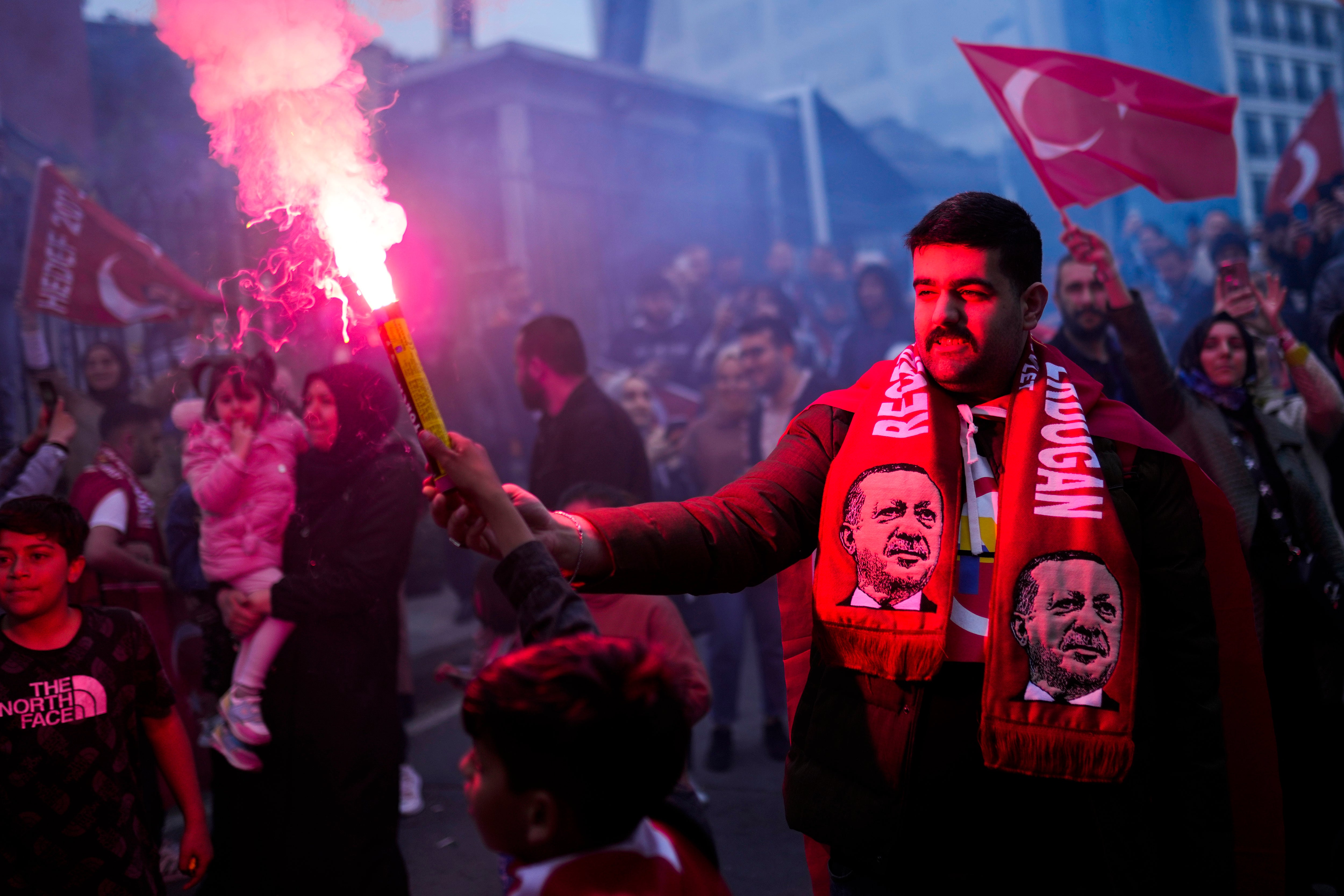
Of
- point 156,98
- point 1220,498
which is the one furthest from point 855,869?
point 156,98

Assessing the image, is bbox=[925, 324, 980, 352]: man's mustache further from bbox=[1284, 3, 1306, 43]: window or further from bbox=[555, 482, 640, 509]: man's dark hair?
bbox=[1284, 3, 1306, 43]: window

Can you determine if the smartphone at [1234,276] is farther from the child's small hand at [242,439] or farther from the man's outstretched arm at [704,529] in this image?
the child's small hand at [242,439]

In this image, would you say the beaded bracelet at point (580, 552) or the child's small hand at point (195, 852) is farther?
the child's small hand at point (195, 852)

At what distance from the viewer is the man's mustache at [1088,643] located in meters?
1.95

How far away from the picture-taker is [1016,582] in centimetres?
196

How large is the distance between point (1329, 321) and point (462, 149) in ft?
33.7

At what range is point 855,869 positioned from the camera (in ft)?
6.42

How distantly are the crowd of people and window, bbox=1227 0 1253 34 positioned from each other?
4298 cm

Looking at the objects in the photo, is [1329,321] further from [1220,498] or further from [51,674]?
[51,674]

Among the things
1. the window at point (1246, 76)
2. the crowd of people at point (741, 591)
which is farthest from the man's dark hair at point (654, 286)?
the window at point (1246, 76)

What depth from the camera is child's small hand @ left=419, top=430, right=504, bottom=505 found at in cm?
161

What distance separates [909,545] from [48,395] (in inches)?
188


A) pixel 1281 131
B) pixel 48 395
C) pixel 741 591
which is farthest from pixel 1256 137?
pixel 48 395

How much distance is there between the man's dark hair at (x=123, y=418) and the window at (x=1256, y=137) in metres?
44.5
